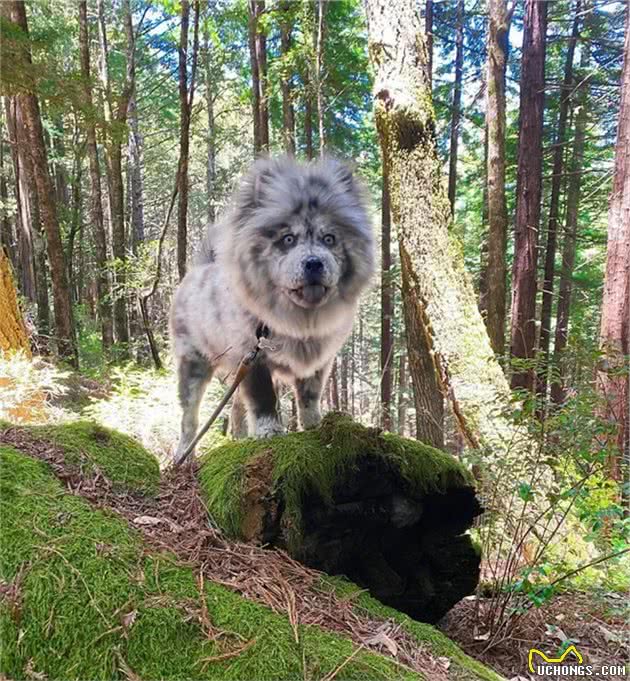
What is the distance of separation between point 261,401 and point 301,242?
3.88 ft

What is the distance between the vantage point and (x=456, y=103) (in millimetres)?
14695

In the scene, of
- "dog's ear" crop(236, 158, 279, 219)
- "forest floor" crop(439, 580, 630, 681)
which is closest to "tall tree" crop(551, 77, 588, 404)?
"forest floor" crop(439, 580, 630, 681)

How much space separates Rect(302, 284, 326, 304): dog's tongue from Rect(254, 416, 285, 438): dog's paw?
980 millimetres

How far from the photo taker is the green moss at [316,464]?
8.88 ft

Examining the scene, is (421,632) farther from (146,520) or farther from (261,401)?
(261,401)

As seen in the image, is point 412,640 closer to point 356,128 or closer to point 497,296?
point 497,296

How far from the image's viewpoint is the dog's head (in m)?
3.21

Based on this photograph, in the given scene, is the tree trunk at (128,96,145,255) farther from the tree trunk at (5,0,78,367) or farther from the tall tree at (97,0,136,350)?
the tree trunk at (5,0,78,367)

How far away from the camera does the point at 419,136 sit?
5898 mm

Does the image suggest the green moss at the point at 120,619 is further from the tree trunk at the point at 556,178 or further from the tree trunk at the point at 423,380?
the tree trunk at the point at 556,178

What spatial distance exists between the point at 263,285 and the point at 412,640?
217 centimetres

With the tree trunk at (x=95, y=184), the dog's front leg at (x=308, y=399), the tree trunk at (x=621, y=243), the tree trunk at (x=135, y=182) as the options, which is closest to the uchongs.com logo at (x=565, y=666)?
the dog's front leg at (x=308, y=399)

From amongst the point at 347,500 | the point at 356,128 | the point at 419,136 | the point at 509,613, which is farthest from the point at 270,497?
the point at 356,128

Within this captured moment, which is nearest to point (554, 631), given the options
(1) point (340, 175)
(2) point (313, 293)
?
(2) point (313, 293)
